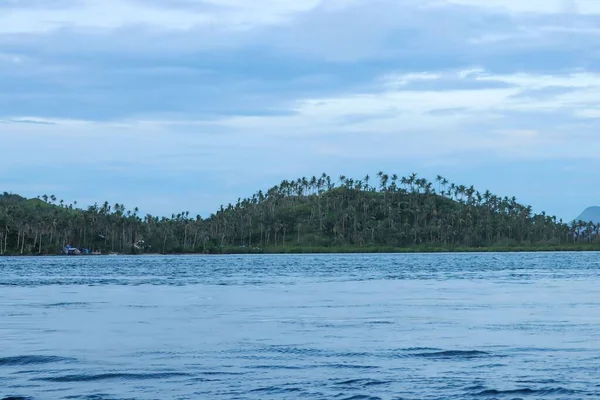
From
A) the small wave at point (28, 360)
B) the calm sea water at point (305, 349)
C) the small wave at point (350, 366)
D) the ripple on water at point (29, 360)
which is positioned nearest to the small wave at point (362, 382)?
the calm sea water at point (305, 349)

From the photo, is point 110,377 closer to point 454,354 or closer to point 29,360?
point 29,360

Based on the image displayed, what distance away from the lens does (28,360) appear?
103 ft

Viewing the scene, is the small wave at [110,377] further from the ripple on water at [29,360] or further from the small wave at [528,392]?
the small wave at [528,392]

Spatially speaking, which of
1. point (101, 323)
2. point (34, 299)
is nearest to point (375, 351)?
point (101, 323)

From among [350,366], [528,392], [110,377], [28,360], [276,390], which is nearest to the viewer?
[528,392]

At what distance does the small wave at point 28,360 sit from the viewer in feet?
101

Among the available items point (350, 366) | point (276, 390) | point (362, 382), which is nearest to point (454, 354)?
point (350, 366)

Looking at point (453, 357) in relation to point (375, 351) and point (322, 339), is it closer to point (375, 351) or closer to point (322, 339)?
point (375, 351)

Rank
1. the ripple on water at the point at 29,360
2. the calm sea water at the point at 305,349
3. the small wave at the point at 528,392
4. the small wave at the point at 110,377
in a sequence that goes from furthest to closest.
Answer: the ripple on water at the point at 29,360
the small wave at the point at 110,377
the calm sea water at the point at 305,349
the small wave at the point at 528,392

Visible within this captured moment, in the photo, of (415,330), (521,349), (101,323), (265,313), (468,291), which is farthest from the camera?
(468,291)

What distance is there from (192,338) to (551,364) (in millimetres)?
15219

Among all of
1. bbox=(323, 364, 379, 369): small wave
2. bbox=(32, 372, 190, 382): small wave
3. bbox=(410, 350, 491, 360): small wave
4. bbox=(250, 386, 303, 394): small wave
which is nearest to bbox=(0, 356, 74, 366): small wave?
bbox=(32, 372, 190, 382): small wave

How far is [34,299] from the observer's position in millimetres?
66312

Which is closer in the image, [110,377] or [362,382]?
[362,382]
